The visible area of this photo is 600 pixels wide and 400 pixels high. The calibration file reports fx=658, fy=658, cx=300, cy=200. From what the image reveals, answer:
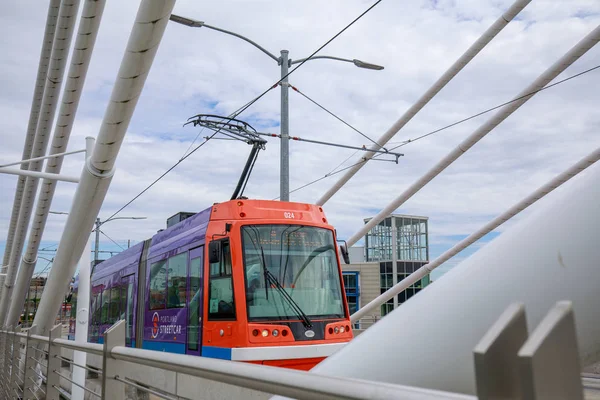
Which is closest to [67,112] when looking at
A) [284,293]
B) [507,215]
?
[284,293]

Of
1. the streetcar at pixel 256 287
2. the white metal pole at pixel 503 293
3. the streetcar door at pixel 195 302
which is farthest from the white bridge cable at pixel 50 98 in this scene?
the white metal pole at pixel 503 293

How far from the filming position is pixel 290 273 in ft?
33.1

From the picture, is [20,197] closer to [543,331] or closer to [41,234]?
[41,234]

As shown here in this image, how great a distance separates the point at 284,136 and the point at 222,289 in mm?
4692

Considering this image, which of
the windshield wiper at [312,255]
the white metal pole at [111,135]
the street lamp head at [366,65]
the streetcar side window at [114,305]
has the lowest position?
the streetcar side window at [114,305]

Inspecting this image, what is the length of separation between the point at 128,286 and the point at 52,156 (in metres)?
4.02

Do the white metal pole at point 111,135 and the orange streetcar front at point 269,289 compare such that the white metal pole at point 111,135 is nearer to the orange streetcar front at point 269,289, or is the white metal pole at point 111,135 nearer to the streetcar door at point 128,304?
the orange streetcar front at point 269,289

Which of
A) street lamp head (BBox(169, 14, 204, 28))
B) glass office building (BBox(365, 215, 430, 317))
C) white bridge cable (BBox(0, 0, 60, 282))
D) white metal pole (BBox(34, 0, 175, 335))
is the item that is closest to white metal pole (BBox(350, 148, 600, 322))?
street lamp head (BBox(169, 14, 204, 28))

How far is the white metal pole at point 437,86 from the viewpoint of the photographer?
521 inches

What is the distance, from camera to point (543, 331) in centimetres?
87

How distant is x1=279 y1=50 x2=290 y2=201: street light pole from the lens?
13.2 m

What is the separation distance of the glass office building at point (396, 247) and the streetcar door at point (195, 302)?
34.6 metres

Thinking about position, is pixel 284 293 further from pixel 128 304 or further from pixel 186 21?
pixel 186 21

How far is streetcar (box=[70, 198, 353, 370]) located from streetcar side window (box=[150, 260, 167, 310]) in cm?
13
